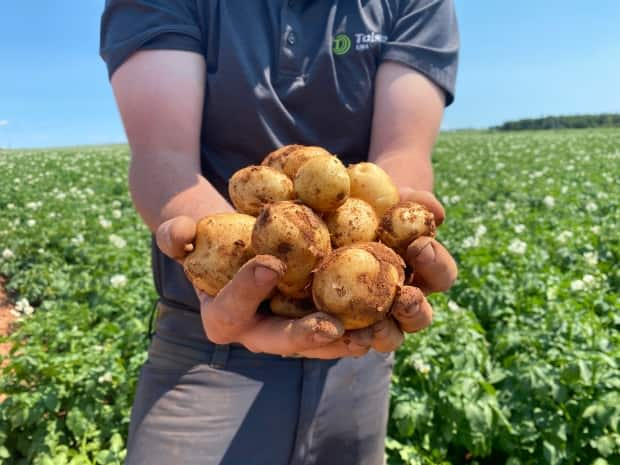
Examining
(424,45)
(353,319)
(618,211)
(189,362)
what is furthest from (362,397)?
(618,211)

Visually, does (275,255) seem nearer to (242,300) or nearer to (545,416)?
(242,300)

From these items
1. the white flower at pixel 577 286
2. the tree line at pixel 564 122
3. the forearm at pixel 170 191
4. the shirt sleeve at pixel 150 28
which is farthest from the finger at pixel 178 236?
the tree line at pixel 564 122

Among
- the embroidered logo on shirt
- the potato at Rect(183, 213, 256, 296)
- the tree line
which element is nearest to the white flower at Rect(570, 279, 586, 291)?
the embroidered logo on shirt

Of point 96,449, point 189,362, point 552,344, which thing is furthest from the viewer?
point 552,344

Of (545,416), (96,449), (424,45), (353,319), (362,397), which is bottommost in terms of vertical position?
(96,449)

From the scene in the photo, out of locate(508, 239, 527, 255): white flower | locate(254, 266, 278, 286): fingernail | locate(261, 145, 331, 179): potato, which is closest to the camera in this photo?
locate(254, 266, 278, 286): fingernail

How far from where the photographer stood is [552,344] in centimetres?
336

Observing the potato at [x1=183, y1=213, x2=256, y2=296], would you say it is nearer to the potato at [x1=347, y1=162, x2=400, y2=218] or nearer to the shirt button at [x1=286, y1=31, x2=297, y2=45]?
the potato at [x1=347, y1=162, x2=400, y2=218]

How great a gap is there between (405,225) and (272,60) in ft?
2.81

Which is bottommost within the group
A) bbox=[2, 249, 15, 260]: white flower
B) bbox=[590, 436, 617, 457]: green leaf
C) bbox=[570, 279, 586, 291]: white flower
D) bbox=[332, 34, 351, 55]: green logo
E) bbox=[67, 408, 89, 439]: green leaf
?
bbox=[2, 249, 15, 260]: white flower

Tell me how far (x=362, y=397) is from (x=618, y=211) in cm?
732

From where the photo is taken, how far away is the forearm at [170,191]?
182 centimetres

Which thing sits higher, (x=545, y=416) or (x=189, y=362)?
(x=189, y=362)

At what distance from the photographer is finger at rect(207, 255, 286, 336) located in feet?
4.47
